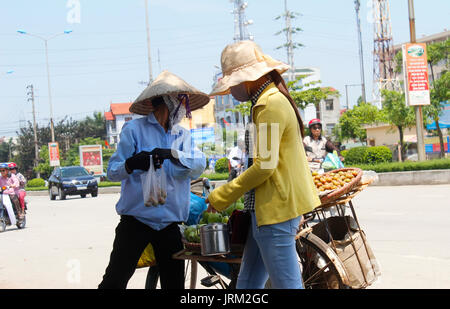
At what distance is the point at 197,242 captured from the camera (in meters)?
3.66

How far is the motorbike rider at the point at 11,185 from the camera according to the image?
13672mm

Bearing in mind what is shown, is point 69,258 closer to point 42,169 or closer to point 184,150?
point 184,150

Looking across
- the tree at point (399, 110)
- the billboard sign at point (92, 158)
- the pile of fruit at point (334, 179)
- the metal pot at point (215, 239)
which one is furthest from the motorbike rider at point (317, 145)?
the billboard sign at point (92, 158)

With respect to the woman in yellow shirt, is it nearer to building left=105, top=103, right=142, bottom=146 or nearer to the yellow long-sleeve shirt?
the yellow long-sleeve shirt

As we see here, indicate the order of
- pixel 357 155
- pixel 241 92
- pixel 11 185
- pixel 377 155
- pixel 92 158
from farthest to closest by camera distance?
pixel 92 158
pixel 357 155
pixel 377 155
pixel 11 185
pixel 241 92

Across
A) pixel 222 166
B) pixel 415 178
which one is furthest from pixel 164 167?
pixel 222 166

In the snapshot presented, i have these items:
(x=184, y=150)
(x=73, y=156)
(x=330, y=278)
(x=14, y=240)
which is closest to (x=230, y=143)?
(x=184, y=150)

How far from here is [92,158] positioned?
51.2 m

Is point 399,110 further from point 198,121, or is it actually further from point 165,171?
point 165,171

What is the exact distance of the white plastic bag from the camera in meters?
3.52

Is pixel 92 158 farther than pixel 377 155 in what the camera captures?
Yes

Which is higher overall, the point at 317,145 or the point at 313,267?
the point at 317,145

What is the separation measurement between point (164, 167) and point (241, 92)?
30.0 inches
